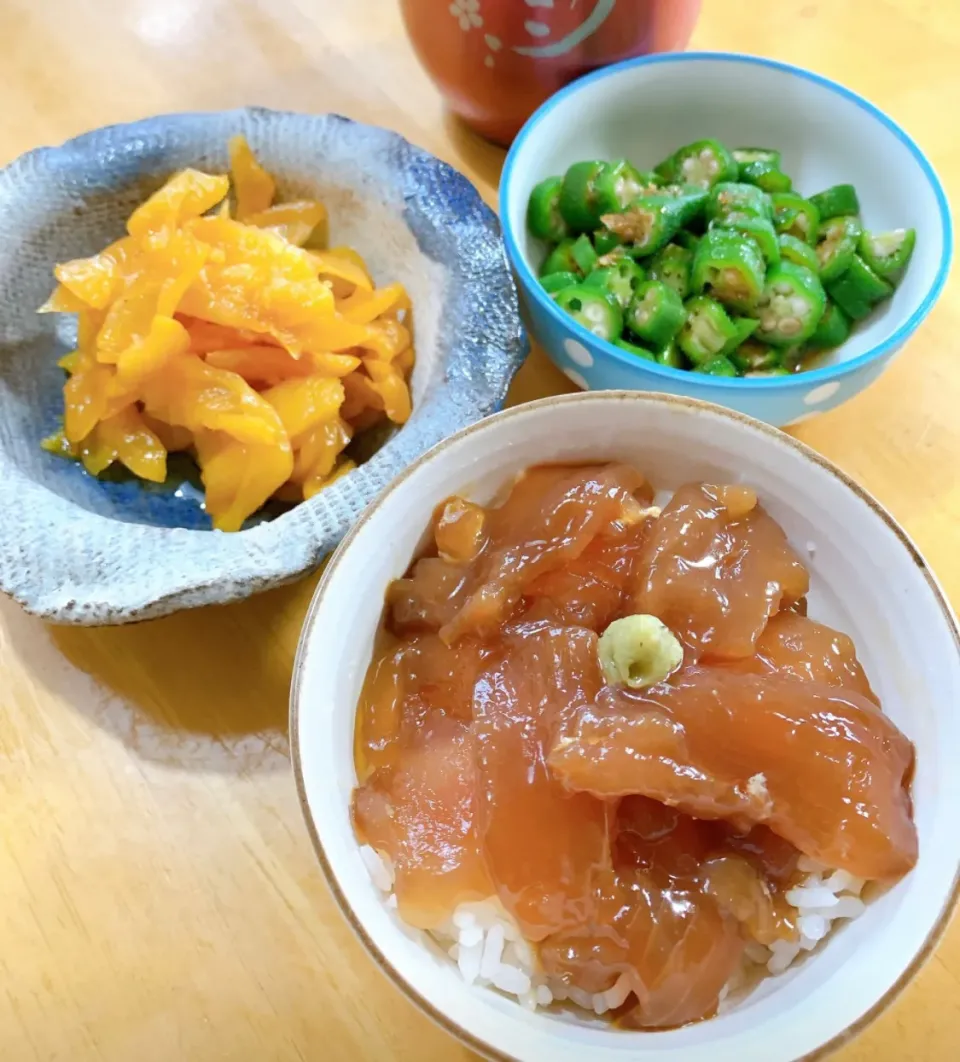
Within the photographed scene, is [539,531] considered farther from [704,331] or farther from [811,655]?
[704,331]

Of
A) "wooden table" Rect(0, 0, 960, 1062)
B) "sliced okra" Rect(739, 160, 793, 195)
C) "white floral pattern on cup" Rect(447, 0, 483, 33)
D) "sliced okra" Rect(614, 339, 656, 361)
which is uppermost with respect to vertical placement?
"white floral pattern on cup" Rect(447, 0, 483, 33)

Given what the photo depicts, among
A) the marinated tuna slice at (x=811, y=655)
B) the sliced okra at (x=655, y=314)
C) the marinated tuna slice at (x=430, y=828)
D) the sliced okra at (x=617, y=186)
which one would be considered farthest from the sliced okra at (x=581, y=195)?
the marinated tuna slice at (x=430, y=828)

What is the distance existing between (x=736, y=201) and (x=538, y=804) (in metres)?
0.88

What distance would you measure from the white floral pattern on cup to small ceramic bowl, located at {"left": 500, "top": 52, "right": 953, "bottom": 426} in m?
0.15

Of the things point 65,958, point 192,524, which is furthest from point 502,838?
point 192,524

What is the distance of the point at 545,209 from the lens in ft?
3.97

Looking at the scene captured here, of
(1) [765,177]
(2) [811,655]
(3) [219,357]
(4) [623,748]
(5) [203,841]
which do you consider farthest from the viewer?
(1) [765,177]

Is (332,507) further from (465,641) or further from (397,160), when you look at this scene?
(397,160)

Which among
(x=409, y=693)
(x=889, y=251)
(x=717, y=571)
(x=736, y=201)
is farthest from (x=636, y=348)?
(x=409, y=693)

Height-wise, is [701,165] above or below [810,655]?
above

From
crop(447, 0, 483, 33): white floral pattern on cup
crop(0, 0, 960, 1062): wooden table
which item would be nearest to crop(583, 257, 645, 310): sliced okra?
crop(0, 0, 960, 1062): wooden table

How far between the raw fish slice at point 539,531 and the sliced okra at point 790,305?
46 centimetres

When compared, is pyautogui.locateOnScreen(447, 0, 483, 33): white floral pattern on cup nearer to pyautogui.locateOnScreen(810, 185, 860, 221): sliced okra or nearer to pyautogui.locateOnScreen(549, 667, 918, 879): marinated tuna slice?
pyautogui.locateOnScreen(810, 185, 860, 221): sliced okra

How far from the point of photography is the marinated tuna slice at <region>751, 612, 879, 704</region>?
0.75 m
